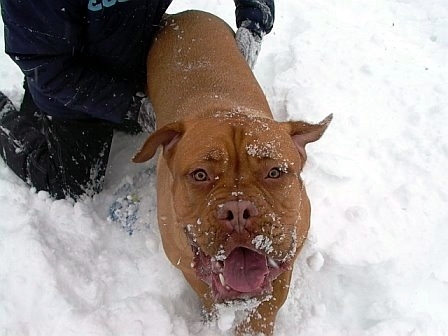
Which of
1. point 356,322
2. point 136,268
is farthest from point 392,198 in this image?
point 136,268

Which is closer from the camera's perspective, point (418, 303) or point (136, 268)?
point (418, 303)

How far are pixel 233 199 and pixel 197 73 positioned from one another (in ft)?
4.69

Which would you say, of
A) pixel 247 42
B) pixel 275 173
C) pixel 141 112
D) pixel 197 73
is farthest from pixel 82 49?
pixel 275 173

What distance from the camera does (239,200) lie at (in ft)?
8.95

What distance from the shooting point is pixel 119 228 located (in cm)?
411

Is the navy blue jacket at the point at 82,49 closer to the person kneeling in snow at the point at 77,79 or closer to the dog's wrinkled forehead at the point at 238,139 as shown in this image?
the person kneeling in snow at the point at 77,79

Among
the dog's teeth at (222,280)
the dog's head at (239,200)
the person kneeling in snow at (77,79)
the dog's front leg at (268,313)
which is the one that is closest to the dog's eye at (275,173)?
the dog's head at (239,200)

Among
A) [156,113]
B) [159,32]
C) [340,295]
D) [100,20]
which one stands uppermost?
[100,20]

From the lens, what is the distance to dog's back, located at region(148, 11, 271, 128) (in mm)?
3740

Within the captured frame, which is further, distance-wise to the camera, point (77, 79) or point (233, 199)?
point (77, 79)

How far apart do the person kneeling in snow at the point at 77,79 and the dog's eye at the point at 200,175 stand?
4.14 feet

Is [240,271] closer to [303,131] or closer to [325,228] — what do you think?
[303,131]

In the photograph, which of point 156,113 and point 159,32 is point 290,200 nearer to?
point 156,113

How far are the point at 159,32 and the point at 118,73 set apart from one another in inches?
16.5
